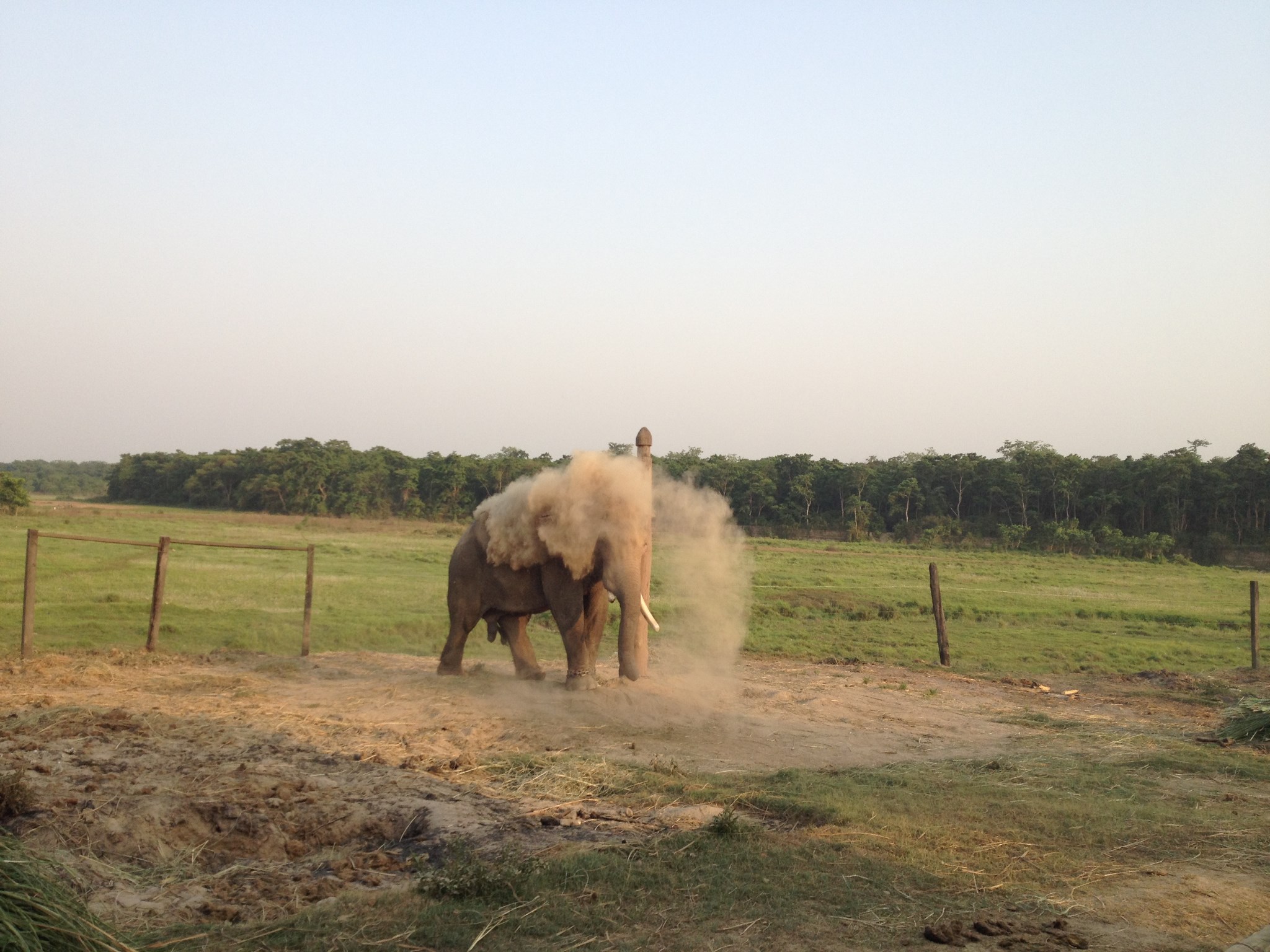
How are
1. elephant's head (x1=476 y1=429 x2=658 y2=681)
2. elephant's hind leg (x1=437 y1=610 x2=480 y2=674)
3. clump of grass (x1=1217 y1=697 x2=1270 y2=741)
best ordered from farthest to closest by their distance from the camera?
elephant's hind leg (x1=437 y1=610 x2=480 y2=674), elephant's head (x1=476 y1=429 x2=658 y2=681), clump of grass (x1=1217 y1=697 x2=1270 y2=741)

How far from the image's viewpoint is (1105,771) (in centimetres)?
957

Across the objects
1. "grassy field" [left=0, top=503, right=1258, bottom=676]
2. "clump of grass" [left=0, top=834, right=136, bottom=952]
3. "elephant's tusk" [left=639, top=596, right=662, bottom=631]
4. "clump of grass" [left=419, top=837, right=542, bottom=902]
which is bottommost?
"grassy field" [left=0, top=503, right=1258, bottom=676]

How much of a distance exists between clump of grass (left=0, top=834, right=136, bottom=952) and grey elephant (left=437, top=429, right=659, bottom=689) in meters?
8.71

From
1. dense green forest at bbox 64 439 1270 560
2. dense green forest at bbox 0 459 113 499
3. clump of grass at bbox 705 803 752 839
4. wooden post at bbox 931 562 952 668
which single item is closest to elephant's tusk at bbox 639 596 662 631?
clump of grass at bbox 705 803 752 839

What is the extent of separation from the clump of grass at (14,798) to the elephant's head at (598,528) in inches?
276

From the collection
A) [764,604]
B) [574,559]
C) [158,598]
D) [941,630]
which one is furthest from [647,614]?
[764,604]

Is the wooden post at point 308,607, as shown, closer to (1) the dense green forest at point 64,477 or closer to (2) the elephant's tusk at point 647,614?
(2) the elephant's tusk at point 647,614

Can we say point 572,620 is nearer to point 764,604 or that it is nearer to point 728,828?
point 728,828

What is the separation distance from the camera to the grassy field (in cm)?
1902

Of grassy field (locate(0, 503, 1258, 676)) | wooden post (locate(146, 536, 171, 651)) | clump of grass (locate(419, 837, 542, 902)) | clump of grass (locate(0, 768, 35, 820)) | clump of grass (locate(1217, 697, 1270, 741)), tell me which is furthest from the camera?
grassy field (locate(0, 503, 1258, 676))

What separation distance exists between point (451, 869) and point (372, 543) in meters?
38.2

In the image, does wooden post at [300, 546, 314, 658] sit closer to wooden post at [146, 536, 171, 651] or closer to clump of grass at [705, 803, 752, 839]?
wooden post at [146, 536, 171, 651]

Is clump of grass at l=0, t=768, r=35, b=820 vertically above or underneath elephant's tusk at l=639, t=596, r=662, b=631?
underneath

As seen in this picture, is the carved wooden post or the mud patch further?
the carved wooden post
